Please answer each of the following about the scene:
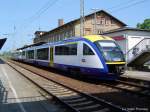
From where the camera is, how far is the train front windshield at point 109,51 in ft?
59.9

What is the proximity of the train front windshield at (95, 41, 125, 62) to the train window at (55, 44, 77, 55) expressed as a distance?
2750 mm

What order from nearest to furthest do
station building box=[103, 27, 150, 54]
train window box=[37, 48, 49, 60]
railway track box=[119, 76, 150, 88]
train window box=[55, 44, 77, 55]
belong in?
railway track box=[119, 76, 150, 88]
train window box=[55, 44, 77, 55]
train window box=[37, 48, 49, 60]
station building box=[103, 27, 150, 54]

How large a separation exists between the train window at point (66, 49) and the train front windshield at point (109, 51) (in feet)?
9.02

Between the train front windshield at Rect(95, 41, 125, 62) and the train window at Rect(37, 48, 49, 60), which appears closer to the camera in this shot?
the train front windshield at Rect(95, 41, 125, 62)

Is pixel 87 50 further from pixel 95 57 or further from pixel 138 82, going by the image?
pixel 138 82

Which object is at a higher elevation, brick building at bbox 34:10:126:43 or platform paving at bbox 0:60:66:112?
brick building at bbox 34:10:126:43

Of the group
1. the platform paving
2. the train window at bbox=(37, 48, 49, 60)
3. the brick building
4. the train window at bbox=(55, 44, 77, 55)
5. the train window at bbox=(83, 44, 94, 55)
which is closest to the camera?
the platform paving

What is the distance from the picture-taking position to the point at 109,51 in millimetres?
18625

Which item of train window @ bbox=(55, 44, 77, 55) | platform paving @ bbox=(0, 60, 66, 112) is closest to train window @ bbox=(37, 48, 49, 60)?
train window @ bbox=(55, 44, 77, 55)

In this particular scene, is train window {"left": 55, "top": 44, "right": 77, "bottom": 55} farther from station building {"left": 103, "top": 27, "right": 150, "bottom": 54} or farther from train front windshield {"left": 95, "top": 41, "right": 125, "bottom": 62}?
station building {"left": 103, "top": 27, "right": 150, "bottom": 54}

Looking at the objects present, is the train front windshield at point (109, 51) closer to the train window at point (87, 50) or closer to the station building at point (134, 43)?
the train window at point (87, 50)

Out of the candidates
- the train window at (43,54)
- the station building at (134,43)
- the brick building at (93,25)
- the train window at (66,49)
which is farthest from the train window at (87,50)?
the brick building at (93,25)

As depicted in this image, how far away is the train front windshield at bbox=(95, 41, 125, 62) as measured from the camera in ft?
59.9

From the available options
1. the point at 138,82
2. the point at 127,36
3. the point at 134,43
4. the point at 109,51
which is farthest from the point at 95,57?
the point at 134,43
